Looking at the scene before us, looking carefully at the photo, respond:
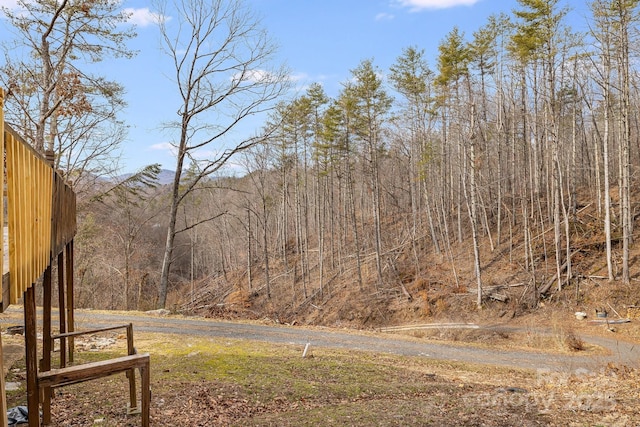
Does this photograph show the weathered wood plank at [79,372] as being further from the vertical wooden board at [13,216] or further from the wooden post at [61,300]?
the wooden post at [61,300]

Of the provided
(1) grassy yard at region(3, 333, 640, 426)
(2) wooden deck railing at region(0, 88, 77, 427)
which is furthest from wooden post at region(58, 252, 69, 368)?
(2) wooden deck railing at region(0, 88, 77, 427)

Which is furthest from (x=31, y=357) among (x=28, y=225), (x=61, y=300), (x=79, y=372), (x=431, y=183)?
(x=431, y=183)

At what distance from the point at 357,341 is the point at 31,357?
344 inches

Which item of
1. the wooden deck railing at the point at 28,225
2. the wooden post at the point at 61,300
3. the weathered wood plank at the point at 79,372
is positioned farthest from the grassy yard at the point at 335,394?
the wooden deck railing at the point at 28,225

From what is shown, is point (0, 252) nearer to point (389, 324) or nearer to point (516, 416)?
point (516, 416)

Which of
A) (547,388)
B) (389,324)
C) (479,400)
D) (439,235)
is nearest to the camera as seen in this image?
(479,400)

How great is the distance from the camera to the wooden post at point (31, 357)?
2961 millimetres

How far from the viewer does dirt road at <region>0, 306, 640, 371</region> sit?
31.4 ft

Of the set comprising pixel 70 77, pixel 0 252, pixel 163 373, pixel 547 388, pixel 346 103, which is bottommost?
pixel 547 388

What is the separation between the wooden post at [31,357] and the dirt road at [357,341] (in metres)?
6.66

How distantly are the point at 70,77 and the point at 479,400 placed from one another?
14.5 meters

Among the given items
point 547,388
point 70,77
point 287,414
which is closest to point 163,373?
point 287,414

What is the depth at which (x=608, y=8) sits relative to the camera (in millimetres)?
14680

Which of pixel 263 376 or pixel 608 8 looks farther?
pixel 608 8
